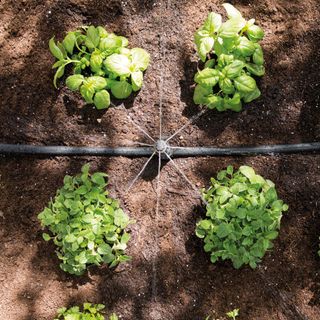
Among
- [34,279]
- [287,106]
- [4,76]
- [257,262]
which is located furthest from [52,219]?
[287,106]

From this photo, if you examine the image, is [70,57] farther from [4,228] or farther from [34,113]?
[4,228]

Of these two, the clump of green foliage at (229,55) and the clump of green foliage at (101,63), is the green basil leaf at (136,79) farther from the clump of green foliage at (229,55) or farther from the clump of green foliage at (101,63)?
the clump of green foliage at (229,55)

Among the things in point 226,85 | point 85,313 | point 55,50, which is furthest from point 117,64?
point 85,313

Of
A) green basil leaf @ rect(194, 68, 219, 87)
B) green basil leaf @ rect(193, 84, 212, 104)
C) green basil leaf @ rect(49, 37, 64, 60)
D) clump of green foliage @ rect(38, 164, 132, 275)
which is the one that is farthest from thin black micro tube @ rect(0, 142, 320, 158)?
green basil leaf @ rect(49, 37, 64, 60)

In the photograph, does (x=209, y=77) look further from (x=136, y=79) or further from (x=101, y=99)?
(x=101, y=99)

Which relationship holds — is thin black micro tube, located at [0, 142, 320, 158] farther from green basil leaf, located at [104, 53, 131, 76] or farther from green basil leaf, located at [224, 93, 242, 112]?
green basil leaf, located at [104, 53, 131, 76]

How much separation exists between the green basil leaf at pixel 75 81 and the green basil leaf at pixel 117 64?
17 centimetres

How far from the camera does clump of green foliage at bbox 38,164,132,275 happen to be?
2.71 m

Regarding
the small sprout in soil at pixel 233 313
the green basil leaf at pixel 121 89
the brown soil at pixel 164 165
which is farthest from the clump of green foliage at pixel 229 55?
the small sprout in soil at pixel 233 313

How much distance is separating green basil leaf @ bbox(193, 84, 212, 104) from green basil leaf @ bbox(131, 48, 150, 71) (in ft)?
1.08

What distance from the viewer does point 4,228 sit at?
9.89 feet

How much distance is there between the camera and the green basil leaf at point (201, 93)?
2.84 metres

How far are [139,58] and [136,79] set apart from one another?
0.13m

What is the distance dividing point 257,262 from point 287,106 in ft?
3.10
